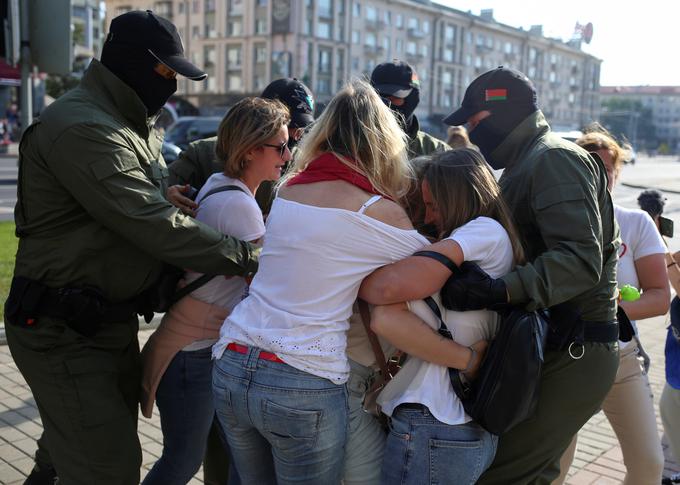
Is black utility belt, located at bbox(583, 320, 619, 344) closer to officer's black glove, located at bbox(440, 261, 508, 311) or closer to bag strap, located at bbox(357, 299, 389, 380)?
officer's black glove, located at bbox(440, 261, 508, 311)

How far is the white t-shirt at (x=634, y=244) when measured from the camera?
12.2ft

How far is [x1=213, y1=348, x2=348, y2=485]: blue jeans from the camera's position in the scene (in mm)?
2188

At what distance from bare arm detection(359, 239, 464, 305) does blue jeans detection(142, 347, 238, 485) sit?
1012 mm

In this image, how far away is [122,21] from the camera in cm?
286

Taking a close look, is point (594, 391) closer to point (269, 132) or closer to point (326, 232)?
point (326, 232)

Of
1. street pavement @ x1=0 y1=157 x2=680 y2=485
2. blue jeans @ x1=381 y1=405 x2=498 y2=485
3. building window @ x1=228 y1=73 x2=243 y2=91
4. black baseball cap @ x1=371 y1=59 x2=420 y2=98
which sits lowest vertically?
street pavement @ x1=0 y1=157 x2=680 y2=485

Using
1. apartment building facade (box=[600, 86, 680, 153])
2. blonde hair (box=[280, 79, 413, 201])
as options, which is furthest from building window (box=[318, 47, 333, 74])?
apartment building facade (box=[600, 86, 680, 153])

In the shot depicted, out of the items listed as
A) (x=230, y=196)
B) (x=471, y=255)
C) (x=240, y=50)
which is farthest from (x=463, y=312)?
(x=240, y=50)

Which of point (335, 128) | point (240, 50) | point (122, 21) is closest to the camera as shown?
point (335, 128)

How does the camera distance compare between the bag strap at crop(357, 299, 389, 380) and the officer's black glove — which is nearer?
the officer's black glove

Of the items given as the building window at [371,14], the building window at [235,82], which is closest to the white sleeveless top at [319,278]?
the building window at [235,82]

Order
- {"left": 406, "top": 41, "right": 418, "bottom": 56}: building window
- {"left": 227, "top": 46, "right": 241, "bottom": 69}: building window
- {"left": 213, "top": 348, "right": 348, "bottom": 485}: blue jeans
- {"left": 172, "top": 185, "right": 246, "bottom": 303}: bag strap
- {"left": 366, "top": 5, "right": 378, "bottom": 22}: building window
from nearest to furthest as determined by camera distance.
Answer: {"left": 213, "top": 348, "right": 348, "bottom": 485}: blue jeans → {"left": 172, "top": 185, "right": 246, "bottom": 303}: bag strap → {"left": 227, "top": 46, "right": 241, "bottom": 69}: building window → {"left": 366, "top": 5, "right": 378, "bottom": 22}: building window → {"left": 406, "top": 41, "right": 418, "bottom": 56}: building window

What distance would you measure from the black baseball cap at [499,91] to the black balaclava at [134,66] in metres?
1.23

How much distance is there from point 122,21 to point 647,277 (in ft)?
8.91
